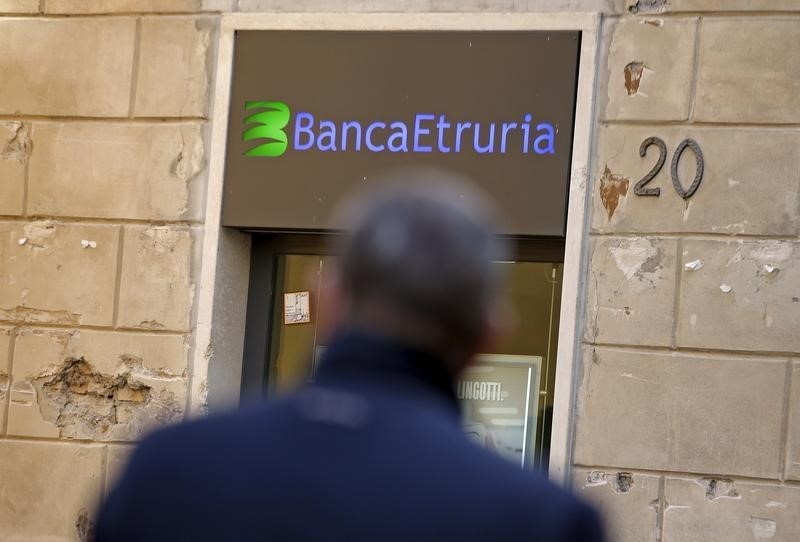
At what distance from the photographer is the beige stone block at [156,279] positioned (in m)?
6.25

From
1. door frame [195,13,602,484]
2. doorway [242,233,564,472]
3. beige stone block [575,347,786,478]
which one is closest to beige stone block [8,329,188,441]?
door frame [195,13,602,484]

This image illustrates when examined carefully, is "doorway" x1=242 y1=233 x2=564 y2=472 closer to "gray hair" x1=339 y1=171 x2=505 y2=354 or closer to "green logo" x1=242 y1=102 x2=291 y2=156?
"green logo" x1=242 y1=102 x2=291 y2=156

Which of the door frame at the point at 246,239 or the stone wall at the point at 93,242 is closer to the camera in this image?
the door frame at the point at 246,239

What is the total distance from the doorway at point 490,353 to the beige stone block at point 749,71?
961 mm

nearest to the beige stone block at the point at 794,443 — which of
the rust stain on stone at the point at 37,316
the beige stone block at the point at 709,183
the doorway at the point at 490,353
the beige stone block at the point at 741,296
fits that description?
the beige stone block at the point at 741,296

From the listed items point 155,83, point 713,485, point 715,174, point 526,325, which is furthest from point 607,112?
point 155,83

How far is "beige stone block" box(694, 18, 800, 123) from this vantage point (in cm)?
567

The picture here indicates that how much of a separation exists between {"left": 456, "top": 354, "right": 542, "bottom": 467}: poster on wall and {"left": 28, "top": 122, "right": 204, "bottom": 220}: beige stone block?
165 cm

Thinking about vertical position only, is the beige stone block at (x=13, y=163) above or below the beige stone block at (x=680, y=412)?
above

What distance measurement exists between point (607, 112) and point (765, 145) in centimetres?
72

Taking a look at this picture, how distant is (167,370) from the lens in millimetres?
6219

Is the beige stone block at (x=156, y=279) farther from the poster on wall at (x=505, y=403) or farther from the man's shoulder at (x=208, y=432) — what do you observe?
the man's shoulder at (x=208, y=432)

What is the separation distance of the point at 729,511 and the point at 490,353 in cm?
125

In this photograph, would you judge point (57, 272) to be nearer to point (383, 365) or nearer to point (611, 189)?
point (611, 189)
